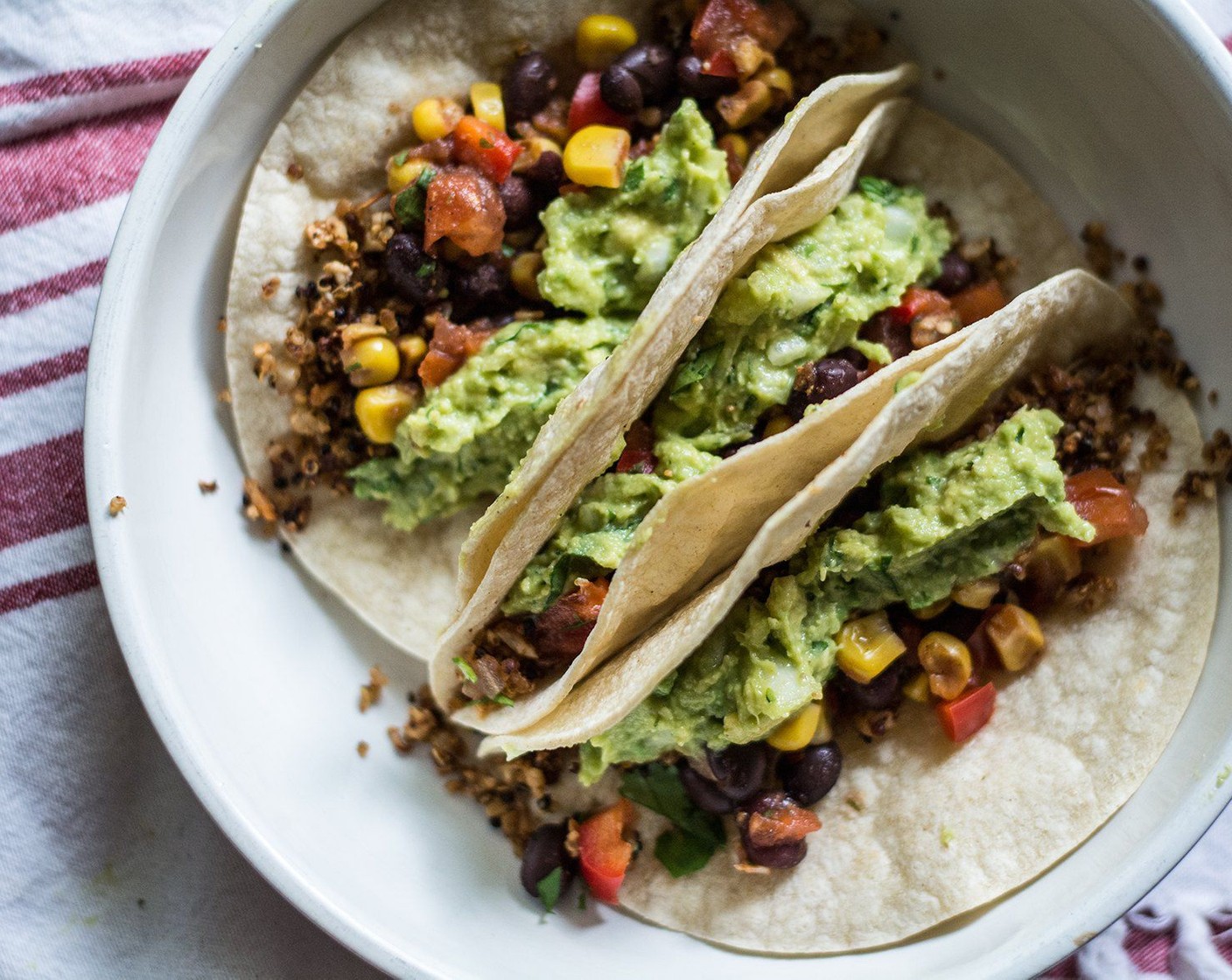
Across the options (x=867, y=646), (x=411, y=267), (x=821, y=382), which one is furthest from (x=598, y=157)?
(x=867, y=646)

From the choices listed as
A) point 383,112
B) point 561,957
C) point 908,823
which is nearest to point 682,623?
point 908,823

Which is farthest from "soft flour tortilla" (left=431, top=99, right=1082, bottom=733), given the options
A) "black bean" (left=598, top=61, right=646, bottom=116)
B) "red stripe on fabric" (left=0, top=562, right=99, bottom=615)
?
"red stripe on fabric" (left=0, top=562, right=99, bottom=615)

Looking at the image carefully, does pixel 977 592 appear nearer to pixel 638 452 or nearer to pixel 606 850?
pixel 638 452

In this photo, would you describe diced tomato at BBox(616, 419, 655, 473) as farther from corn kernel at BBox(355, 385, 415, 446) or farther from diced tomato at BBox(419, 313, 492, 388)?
corn kernel at BBox(355, 385, 415, 446)

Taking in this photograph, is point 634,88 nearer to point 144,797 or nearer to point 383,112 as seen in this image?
point 383,112

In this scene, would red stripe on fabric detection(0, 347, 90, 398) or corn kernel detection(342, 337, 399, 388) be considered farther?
red stripe on fabric detection(0, 347, 90, 398)

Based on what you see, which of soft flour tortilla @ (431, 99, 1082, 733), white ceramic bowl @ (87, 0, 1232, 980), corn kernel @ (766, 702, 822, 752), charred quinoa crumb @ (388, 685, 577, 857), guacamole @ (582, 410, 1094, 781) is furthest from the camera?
charred quinoa crumb @ (388, 685, 577, 857)

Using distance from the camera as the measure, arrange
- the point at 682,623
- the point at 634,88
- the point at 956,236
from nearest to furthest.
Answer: the point at 682,623 → the point at 634,88 → the point at 956,236
